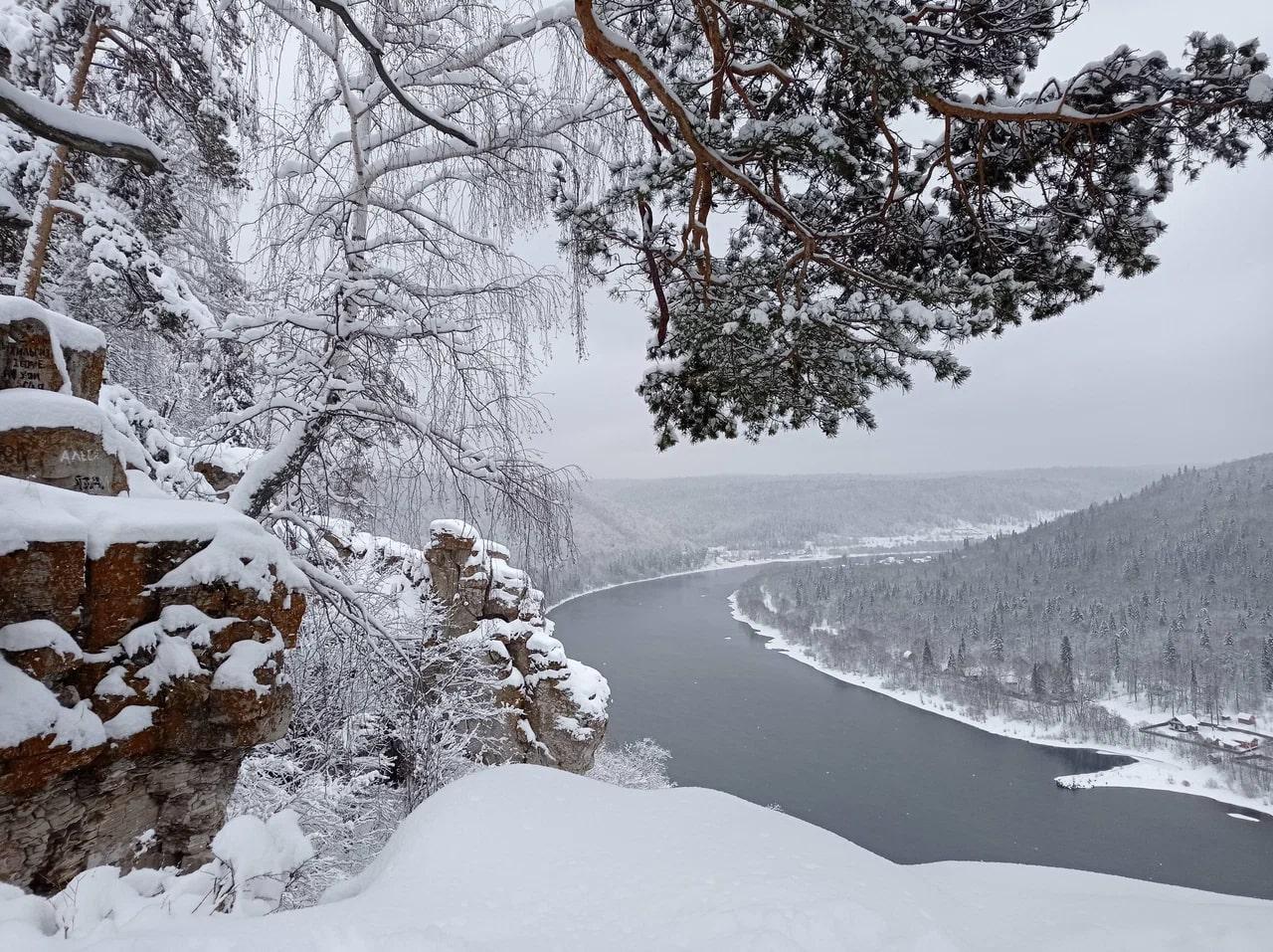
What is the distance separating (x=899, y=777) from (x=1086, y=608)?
5695cm

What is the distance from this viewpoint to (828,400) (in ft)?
12.4

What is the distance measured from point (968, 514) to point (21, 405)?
203825 millimetres

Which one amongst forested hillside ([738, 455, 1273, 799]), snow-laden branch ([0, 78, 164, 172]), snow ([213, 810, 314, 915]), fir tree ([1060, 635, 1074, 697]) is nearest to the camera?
snow-laden branch ([0, 78, 164, 172])

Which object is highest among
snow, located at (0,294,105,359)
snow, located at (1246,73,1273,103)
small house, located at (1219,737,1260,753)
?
snow, located at (1246,73,1273,103)

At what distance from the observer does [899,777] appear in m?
32.4

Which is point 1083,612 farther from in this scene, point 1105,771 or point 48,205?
point 48,205

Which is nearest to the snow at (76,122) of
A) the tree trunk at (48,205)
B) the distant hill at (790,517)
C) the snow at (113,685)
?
the snow at (113,685)

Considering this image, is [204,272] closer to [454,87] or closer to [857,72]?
[454,87]

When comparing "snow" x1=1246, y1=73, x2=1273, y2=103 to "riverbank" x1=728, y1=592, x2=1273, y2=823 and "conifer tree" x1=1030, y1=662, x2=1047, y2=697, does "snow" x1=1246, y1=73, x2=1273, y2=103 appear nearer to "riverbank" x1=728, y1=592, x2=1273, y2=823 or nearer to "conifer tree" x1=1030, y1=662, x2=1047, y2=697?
"riverbank" x1=728, y1=592, x2=1273, y2=823

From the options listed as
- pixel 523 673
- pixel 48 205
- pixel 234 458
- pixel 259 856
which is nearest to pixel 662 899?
pixel 259 856

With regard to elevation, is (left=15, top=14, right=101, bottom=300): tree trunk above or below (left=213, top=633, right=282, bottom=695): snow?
above

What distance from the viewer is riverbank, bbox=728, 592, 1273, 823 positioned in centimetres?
3406

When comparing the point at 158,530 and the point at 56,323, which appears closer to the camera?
the point at 158,530

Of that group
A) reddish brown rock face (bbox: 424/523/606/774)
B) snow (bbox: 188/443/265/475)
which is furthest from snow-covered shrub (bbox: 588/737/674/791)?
snow (bbox: 188/443/265/475)
